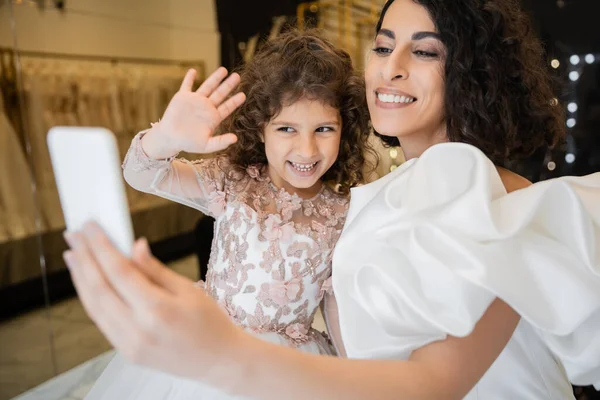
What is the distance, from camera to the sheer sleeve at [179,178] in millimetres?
1034

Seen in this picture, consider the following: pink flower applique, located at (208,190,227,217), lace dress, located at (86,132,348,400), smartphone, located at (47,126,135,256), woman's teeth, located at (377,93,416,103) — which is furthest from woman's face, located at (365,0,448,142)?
smartphone, located at (47,126,135,256)

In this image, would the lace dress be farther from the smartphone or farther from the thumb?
the thumb

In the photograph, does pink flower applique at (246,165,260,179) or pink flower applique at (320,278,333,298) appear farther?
pink flower applique at (246,165,260,179)

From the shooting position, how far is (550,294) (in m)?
0.69

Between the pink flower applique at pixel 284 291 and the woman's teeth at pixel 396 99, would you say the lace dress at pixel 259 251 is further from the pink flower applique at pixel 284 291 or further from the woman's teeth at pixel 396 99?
the woman's teeth at pixel 396 99

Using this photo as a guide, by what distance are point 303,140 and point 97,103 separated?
1.62 meters

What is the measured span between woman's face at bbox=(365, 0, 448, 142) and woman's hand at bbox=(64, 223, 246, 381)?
69 cm

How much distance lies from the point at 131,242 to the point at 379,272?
34 centimetres

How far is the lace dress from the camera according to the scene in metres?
1.09

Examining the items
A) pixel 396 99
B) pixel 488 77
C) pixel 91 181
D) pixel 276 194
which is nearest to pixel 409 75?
pixel 396 99

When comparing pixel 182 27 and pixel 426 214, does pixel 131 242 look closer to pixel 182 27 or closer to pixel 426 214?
pixel 426 214

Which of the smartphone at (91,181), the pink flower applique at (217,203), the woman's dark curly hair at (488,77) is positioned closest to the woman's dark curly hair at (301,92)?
the pink flower applique at (217,203)

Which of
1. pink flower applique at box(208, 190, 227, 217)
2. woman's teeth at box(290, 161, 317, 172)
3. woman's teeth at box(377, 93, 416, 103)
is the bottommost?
pink flower applique at box(208, 190, 227, 217)

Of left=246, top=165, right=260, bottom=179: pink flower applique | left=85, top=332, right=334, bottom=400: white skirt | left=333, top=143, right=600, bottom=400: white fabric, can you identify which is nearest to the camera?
left=333, top=143, right=600, bottom=400: white fabric
